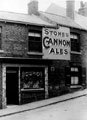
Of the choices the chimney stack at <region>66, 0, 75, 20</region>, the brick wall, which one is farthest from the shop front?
the chimney stack at <region>66, 0, 75, 20</region>

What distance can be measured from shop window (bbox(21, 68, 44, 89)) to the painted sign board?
148cm

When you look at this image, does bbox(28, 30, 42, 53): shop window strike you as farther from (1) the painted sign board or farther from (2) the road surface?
(2) the road surface

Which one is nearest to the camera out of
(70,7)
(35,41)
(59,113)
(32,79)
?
(59,113)

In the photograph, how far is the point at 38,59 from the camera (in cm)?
1895

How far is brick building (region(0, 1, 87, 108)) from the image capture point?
1816 cm

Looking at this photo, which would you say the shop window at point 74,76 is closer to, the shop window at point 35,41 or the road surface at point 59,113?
the shop window at point 35,41

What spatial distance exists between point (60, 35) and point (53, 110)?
7636 mm

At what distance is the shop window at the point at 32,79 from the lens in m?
18.8

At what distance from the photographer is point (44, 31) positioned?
19812 mm

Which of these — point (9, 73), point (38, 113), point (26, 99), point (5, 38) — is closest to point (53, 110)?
point (38, 113)

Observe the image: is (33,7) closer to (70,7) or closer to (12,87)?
(70,7)

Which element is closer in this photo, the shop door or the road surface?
the road surface

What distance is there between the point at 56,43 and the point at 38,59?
8.50 ft

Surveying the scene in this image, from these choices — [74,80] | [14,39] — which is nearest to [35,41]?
[14,39]
